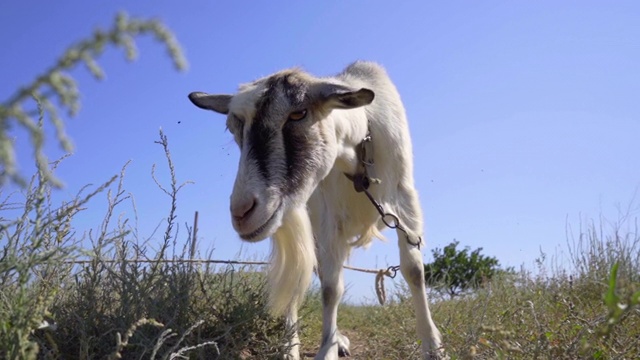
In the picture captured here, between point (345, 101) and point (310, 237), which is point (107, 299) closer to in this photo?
point (310, 237)

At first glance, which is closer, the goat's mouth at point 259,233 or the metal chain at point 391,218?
the goat's mouth at point 259,233

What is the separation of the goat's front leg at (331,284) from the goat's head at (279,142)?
93cm

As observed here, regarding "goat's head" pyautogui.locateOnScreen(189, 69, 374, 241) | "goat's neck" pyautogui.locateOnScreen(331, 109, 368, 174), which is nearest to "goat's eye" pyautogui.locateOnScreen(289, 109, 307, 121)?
"goat's head" pyautogui.locateOnScreen(189, 69, 374, 241)

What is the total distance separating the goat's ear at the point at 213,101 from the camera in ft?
13.4

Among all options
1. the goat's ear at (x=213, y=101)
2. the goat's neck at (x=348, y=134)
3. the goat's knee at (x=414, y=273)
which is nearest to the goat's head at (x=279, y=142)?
the goat's neck at (x=348, y=134)

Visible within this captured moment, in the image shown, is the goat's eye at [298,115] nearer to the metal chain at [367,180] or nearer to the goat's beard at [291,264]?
the goat's beard at [291,264]

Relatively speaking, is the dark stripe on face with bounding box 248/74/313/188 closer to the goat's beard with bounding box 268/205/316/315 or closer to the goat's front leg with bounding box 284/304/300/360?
the goat's beard with bounding box 268/205/316/315

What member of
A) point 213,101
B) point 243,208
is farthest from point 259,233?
point 213,101

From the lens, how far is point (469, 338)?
8.81 feet

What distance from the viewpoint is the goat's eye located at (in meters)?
3.38

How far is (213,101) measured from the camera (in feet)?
13.4

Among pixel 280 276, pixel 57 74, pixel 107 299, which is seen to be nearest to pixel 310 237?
pixel 280 276

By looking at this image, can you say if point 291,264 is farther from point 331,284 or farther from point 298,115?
point 298,115

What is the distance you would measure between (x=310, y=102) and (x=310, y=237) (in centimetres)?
112
